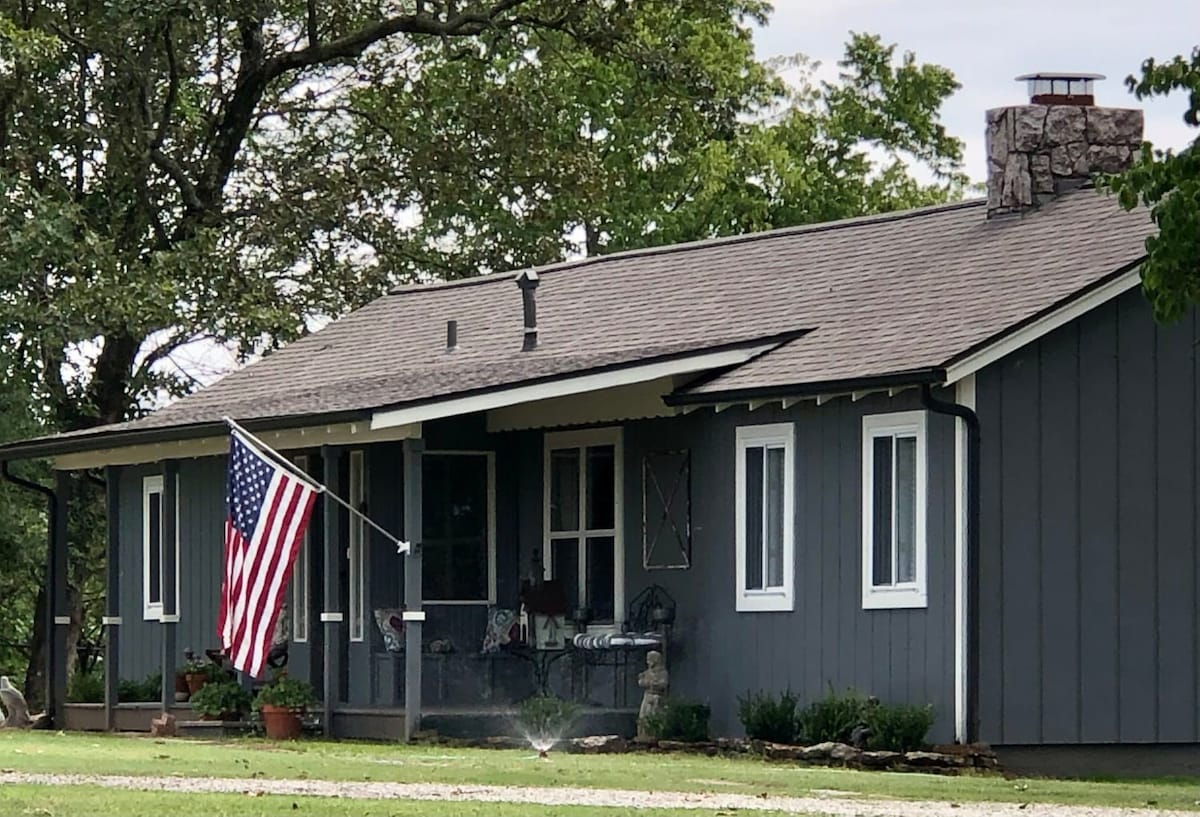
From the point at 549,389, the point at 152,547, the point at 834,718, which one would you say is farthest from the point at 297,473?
the point at 152,547

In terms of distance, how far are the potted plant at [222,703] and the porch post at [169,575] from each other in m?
0.98

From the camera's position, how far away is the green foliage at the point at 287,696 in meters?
23.8

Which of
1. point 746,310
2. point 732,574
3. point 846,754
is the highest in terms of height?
point 746,310

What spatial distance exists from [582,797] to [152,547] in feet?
48.3

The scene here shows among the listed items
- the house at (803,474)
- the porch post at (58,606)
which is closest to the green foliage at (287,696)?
the house at (803,474)

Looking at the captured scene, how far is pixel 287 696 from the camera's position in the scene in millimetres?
23797

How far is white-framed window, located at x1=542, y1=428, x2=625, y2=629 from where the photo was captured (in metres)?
24.2

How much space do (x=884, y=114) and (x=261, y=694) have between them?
3009 centimetres

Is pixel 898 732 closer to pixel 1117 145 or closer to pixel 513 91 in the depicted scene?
pixel 1117 145

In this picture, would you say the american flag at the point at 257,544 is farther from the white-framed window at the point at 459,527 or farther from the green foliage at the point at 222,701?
the white-framed window at the point at 459,527

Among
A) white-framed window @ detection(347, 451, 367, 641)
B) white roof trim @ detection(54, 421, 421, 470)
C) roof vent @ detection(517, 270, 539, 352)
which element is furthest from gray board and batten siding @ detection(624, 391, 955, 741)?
white-framed window @ detection(347, 451, 367, 641)

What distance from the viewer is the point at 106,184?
1529 inches

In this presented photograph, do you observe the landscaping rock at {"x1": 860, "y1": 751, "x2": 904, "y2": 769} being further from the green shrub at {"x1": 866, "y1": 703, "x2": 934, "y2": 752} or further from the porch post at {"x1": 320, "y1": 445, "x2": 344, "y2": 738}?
the porch post at {"x1": 320, "y1": 445, "x2": 344, "y2": 738}

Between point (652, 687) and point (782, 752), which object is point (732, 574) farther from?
point (782, 752)
